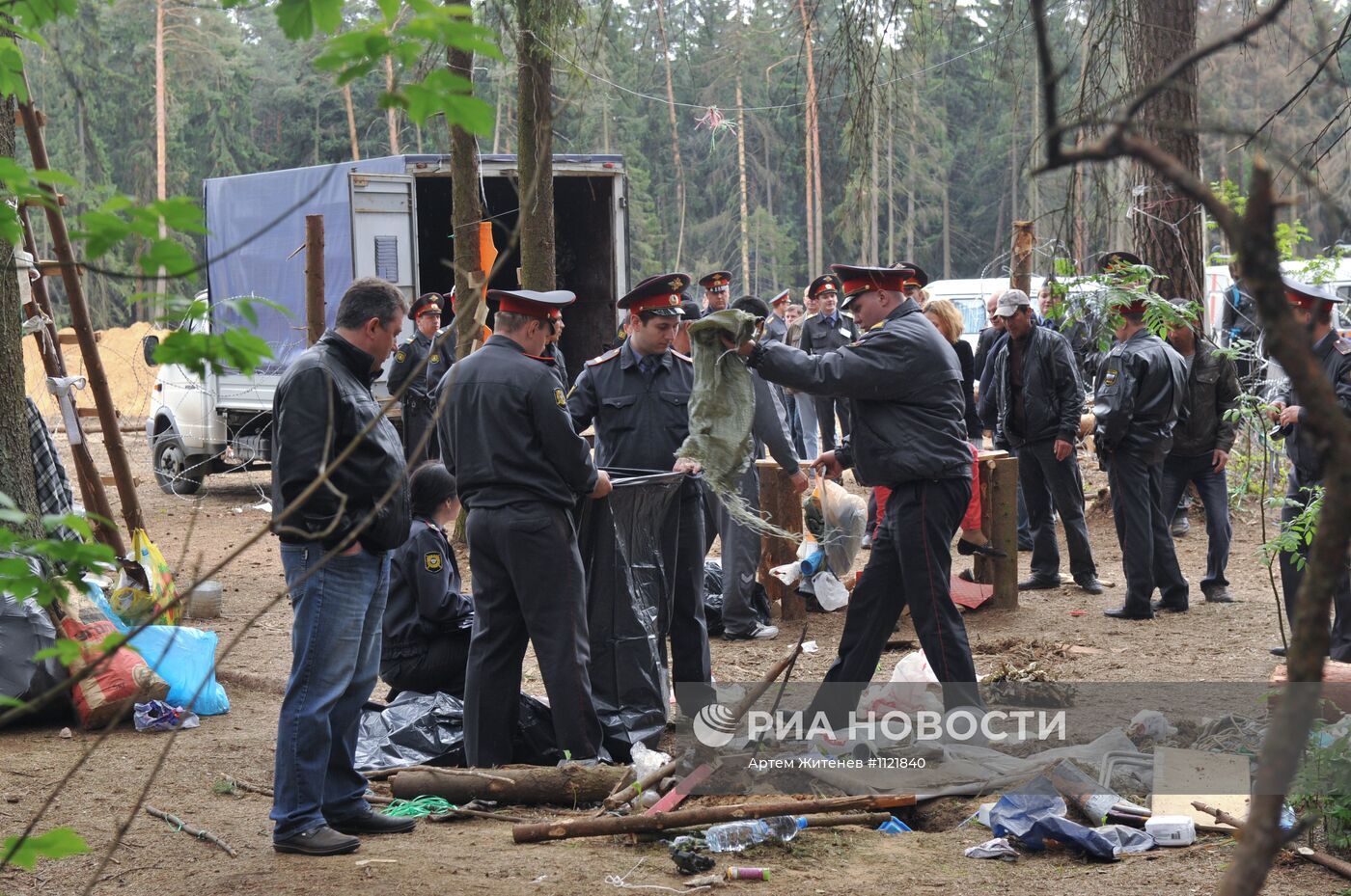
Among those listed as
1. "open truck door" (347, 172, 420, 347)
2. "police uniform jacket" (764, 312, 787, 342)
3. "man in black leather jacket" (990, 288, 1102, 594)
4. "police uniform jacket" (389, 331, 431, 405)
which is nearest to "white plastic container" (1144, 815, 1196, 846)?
"man in black leather jacket" (990, 288, 1102, 594)

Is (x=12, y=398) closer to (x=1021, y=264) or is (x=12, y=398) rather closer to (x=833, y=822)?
(x=833, y=822)

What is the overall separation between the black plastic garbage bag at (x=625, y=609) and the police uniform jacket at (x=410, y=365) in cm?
532

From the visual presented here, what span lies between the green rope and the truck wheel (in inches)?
398

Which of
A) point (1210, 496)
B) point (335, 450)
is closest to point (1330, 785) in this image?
point (335, 450)

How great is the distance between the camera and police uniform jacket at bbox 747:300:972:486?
17.7ft

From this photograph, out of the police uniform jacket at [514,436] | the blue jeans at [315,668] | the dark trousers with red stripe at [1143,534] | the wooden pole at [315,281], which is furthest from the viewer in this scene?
the wooden pole at [315,281]

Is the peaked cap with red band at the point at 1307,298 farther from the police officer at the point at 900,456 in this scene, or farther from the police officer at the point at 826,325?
the police officer at the point at 826,325

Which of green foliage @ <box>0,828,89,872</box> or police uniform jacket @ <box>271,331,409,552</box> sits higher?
police uniform jacket @ <box>271,331,409,552</box>

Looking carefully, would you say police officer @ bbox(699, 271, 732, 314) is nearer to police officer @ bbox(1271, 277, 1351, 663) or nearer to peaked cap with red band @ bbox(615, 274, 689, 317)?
peaked cap with red band @ bbox(615, 274, 689, 317)

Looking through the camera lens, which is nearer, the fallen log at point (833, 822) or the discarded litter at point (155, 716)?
the fallen log at point (833, 822)

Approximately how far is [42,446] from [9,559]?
192 inches

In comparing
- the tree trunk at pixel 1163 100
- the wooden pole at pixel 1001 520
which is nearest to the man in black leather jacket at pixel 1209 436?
the tree trunk at pixel 1163 100

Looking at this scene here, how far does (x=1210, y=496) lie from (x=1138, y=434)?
821 millimetres

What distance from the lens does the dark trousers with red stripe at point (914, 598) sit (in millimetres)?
5441
